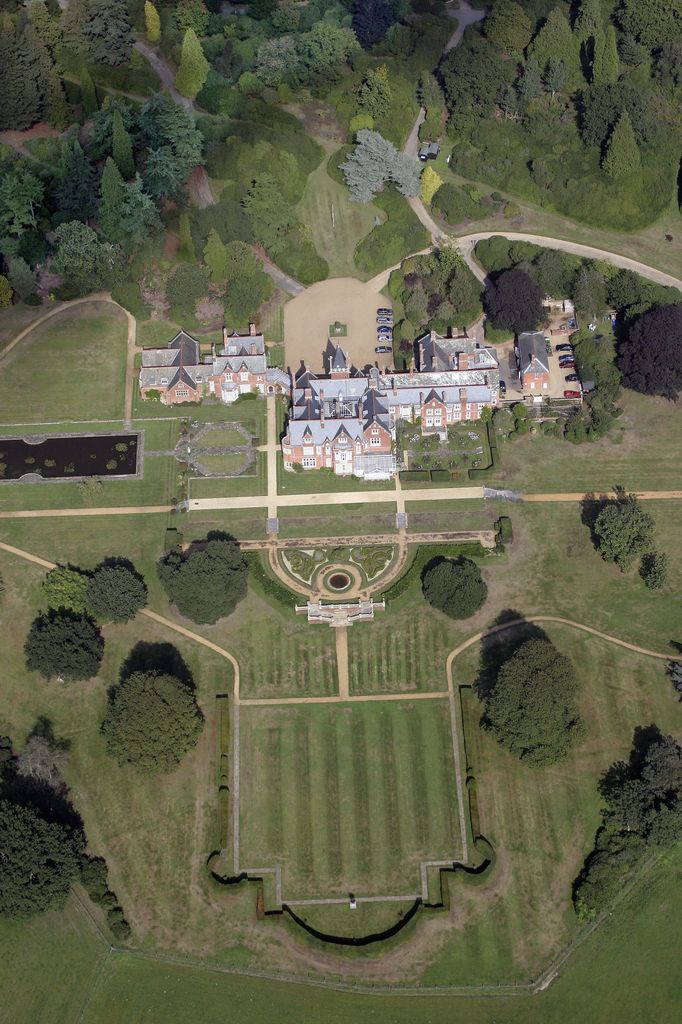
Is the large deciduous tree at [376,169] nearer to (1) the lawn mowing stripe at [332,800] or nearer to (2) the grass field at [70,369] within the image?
(2) the grass field at [70,369]

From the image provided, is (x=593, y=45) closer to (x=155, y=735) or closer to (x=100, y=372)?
(x=100, y=372)

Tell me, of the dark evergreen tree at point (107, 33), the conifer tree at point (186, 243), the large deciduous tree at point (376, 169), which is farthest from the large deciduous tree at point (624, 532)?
the dark evergreen tree at point (107, 33)

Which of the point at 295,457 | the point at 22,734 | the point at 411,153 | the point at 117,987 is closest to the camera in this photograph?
the point at 117,987

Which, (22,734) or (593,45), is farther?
(593,45)

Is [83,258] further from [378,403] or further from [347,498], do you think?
[347,498]

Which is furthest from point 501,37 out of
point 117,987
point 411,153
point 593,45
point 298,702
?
point 117,987

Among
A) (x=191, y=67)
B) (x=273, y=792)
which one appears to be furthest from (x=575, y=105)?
(x=273, y=792)
